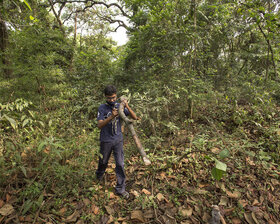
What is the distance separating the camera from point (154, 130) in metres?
4.14

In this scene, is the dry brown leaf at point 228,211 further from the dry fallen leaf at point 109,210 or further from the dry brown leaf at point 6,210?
the dry brown leaf at point 6,210

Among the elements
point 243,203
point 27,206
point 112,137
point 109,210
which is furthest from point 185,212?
point 27,206

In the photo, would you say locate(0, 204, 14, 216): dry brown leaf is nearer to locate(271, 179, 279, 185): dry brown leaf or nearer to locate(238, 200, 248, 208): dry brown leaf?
locate(238, 200, 248, 208): dry brown leaf

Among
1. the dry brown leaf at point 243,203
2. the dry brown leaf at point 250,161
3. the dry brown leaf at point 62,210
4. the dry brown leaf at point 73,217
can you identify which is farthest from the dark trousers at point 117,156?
the dry brown leaf at point 250,161

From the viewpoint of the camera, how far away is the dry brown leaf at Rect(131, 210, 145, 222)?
2.28 m

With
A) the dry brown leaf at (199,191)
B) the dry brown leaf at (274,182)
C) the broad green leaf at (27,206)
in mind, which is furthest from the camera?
the dry brown leaf at (274,182)

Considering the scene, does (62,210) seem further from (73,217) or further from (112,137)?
(112,137)

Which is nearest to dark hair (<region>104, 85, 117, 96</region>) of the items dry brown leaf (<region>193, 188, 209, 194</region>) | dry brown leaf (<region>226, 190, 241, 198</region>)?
dry brown leaf (<region>193, 188, 209, 194</region>)

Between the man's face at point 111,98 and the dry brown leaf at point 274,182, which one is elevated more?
the man's face at point 111,98

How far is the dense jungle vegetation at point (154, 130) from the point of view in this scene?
2.38 m

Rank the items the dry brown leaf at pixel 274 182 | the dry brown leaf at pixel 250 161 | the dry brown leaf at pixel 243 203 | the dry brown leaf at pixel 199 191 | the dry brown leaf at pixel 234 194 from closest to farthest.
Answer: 1. the dry brown leaf at pixel 243 203
2. the dry brown leaf at pixel 234 194
3. the dry brown leaf at pixel 199 191
4. the dry brown leaf at pixel 274 182
5. the dry brown leaf at pixel 250 161

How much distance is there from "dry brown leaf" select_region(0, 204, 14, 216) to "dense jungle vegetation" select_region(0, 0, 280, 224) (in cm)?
1

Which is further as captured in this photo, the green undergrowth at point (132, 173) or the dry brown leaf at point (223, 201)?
the dry brown leaf at point (223, 201)

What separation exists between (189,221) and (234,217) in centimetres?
72
